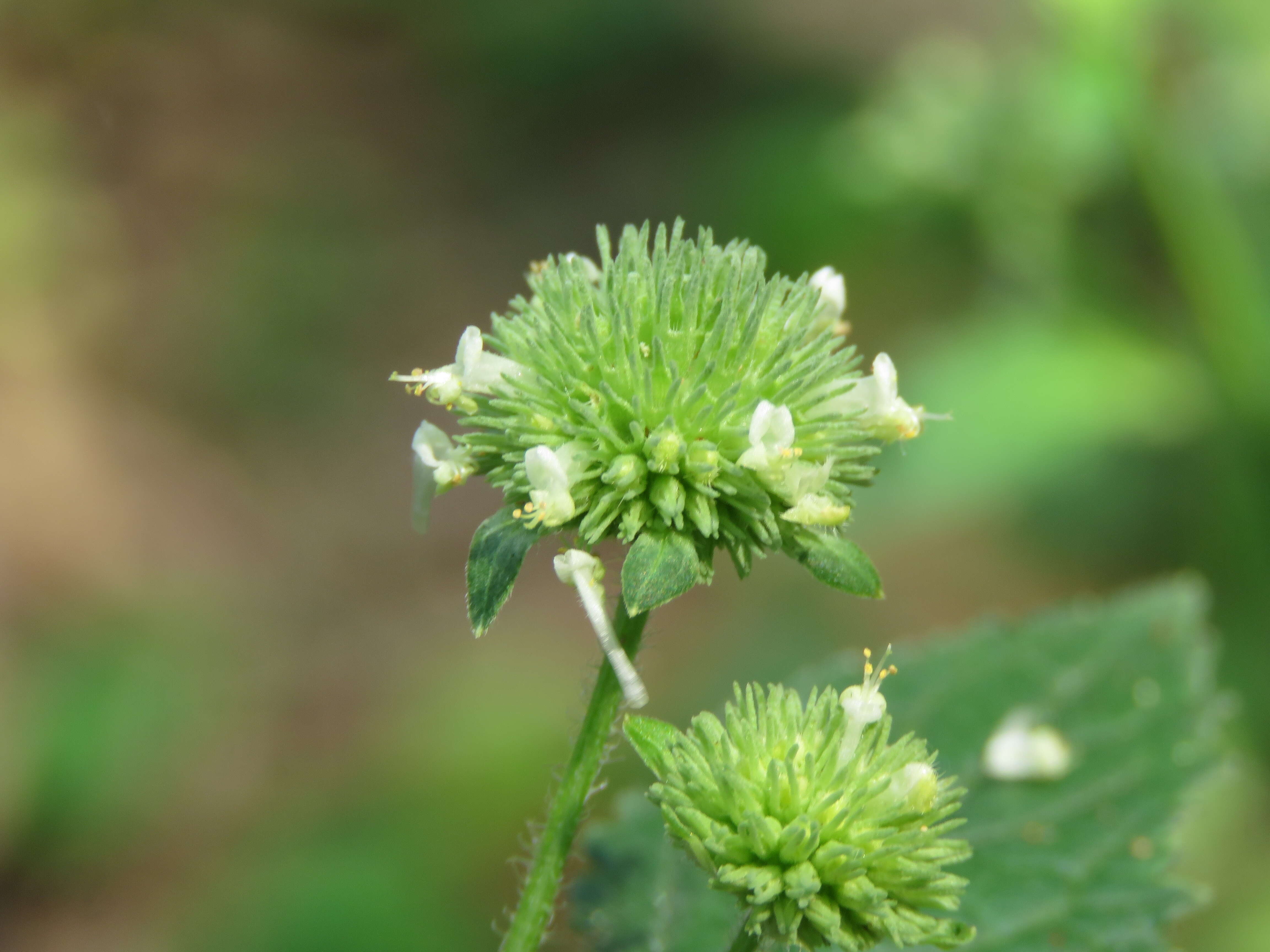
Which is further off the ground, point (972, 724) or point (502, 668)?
point (502, 668)

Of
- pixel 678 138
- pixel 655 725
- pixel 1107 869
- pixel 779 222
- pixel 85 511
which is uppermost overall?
pixel 678 138

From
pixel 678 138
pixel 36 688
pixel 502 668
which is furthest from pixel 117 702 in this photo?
pixel 678 138

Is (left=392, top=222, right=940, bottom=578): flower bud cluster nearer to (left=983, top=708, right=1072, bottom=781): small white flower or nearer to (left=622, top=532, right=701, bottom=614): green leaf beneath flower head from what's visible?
(left=622, top=532, right=701, bottom=614): green leaf beneath flower head

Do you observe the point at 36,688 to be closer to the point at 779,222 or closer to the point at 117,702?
the point at 117,702

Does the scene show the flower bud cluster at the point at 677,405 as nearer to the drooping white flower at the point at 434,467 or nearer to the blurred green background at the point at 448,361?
the drooping white flower at the point at 434,467

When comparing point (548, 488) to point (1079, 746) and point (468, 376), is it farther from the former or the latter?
point (1079, 746)

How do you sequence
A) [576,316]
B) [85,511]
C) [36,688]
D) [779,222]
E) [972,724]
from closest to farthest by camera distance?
[576,316], [972,724], [36,688], [85,511], [779,222]
